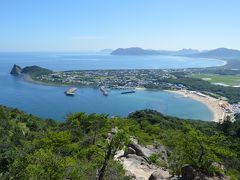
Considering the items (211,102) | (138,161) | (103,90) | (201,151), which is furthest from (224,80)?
(201,151)

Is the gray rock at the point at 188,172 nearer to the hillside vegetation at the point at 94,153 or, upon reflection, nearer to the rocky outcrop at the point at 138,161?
the hillside vegetation at the point at 94,153

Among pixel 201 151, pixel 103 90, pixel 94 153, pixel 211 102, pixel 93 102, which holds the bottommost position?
pixel 211 102

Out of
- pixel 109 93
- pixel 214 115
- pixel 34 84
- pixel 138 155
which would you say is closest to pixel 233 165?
pixel 138 155

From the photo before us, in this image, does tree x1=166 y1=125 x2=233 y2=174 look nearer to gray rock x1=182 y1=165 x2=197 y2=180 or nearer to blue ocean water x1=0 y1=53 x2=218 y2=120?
gray rock x1=182 y1=165 x2=197 y2=180

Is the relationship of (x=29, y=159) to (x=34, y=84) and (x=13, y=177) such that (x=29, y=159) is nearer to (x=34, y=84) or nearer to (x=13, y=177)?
(x=13, y=177)

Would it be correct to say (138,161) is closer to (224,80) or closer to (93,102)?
(93,102)

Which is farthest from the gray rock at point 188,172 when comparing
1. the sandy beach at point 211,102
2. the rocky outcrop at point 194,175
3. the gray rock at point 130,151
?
the sandy beach at point 211,102

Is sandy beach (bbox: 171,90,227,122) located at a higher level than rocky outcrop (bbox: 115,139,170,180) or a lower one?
lower

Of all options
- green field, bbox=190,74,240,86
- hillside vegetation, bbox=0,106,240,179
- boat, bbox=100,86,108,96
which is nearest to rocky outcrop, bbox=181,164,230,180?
hillside vegetation, bbox=0,106,240,179
